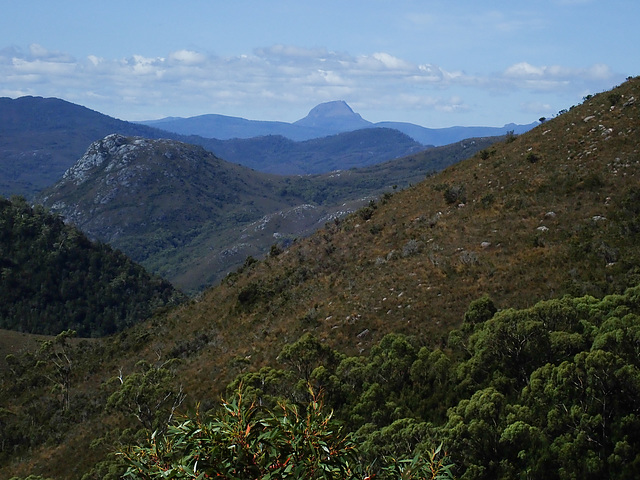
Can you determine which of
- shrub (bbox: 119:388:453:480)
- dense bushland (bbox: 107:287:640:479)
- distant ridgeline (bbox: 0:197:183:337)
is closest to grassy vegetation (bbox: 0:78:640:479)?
dense bushland (bbox: 107:287:640:479)

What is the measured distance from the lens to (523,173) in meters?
32.8

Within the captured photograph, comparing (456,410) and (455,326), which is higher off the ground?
(456,410)

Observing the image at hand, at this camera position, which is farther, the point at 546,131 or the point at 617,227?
the point at 546,131

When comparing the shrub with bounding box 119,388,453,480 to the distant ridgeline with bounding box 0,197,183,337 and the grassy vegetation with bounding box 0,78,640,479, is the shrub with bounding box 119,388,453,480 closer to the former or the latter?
the grassy vegetation with bounding box 0,78,640,479

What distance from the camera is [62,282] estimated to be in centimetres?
9750

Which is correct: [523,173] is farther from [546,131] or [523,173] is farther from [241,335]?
[241,335]

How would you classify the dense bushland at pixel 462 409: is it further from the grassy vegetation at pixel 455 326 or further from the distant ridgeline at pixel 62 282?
the distant ridgeline at pixel 62 282

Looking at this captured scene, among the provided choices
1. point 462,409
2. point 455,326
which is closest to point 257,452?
point 462,409

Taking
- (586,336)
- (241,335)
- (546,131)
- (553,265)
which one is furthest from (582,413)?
(546,131)

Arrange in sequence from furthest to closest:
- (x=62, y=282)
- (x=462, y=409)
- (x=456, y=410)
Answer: (x=62, y=282) → (x=456, y=410) → (x=462, y=409)

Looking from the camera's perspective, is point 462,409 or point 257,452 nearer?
point 257,452

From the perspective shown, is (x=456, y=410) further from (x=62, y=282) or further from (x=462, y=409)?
(x=62, y=282)

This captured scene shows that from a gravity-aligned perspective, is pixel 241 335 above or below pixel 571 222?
below

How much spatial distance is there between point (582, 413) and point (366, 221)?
89.6ft
